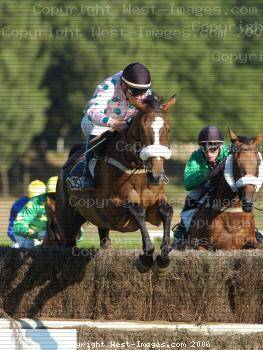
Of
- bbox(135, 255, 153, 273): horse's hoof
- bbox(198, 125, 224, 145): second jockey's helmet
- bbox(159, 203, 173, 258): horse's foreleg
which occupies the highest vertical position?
bbox(198, 125, 224, 145): second jockey's helmet

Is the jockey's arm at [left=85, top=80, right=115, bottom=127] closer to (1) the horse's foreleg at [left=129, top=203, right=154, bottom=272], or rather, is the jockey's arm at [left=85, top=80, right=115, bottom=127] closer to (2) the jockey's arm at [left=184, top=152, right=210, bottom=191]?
(1) the horse's foreleg at [left=129, top=203, right=154, bottom=272]

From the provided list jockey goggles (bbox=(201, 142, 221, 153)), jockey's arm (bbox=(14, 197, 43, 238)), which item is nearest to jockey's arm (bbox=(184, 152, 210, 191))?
jockey goggles (bbox=(201, 142, 221, 153))

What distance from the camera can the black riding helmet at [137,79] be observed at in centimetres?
696

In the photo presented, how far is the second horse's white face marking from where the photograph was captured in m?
6.26

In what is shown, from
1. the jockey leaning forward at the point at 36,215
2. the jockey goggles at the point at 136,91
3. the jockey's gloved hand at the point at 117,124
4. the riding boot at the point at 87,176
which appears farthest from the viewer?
the jockey leaning forward at the point at 36,215

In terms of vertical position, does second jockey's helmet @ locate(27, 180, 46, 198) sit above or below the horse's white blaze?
above

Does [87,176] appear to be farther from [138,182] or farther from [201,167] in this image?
[201,167]

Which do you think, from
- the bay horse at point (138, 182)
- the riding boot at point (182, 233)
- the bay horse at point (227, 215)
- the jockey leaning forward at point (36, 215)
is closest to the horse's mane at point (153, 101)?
the bay horse at point (138, 182)

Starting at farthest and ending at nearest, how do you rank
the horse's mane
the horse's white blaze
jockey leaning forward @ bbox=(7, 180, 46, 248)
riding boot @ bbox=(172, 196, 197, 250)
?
jockey leaning forward @ bbox=(7, 180, 46, 248)
riding boot @ bbox=(172, 196, 197, 250)
the horse's mane
the horse's white blaze

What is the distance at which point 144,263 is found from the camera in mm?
6727

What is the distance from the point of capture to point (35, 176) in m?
30.2

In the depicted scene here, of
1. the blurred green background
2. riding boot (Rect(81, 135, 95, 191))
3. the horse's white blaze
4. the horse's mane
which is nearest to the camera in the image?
the horse's white blaze

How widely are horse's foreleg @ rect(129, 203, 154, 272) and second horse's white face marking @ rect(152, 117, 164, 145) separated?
0.73 m

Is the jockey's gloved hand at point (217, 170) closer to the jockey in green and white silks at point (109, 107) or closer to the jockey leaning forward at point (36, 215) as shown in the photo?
the jockey in green and white silks at point (109, 107)
